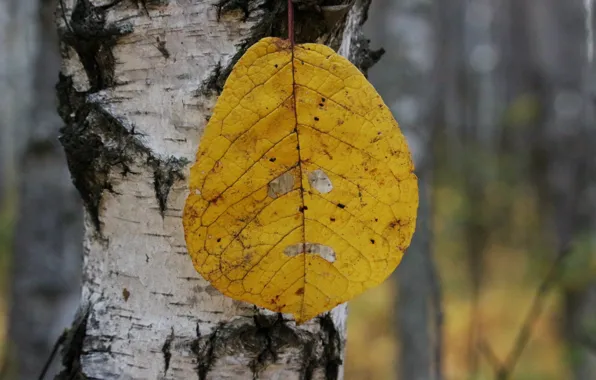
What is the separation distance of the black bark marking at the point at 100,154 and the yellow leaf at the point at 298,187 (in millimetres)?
143

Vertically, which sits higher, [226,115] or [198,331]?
[226,115]

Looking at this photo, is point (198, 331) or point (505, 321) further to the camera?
point (505, 321)

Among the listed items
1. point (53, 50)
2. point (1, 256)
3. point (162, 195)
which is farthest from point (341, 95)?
point (1, 256)

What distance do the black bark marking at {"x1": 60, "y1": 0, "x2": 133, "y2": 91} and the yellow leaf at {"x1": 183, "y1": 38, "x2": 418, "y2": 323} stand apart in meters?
0.24

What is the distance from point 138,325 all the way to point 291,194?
297mm

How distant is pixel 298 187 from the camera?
0.51 metres

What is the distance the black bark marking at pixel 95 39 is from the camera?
0.66m

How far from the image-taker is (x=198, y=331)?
2.10 feet

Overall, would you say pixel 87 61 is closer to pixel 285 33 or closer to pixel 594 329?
pixel 285 33

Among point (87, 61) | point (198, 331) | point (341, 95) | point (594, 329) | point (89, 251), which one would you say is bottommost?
point (198, 331)

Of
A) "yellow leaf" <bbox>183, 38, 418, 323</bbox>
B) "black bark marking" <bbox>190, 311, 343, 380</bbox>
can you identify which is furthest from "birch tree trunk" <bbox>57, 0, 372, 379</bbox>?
"yellow leaf" <bbox>183, 38, 418, 323</bbox>

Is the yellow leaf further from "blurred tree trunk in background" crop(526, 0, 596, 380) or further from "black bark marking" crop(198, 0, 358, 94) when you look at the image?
"blurred tree trunk in background" crop(526, 0, 596, 380)

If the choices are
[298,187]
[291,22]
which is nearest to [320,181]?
[298,187]

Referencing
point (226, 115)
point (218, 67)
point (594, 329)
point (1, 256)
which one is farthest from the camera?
point (1, 256)
